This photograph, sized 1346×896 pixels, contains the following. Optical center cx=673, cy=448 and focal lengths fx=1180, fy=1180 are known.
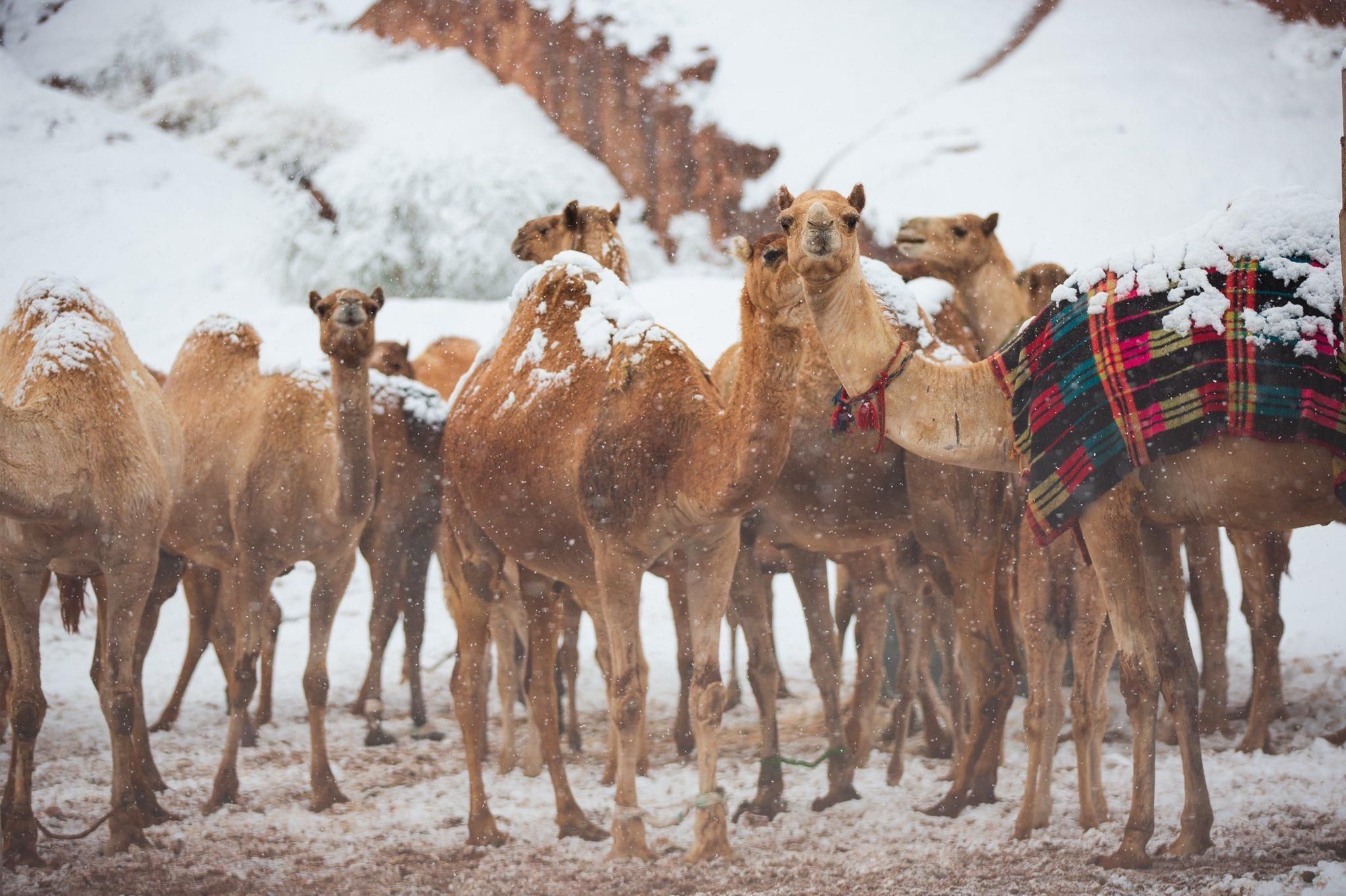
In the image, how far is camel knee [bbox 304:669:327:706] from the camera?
5.66 meters

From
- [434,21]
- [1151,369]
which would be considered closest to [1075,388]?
[1151,369]

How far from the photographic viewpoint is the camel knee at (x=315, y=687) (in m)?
5.66

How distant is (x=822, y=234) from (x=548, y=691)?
2.57 metres

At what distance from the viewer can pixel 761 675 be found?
5.20 metres

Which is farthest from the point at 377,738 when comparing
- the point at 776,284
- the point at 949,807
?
the point at 776,284

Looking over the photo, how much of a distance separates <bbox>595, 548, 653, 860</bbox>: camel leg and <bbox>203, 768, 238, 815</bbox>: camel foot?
6.52 ft

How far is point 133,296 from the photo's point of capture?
782 cm

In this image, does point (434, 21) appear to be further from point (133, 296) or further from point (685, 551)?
point (685, 551)

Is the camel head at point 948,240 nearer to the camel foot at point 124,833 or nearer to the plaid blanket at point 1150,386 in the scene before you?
the plaid blanket at point 1150,386

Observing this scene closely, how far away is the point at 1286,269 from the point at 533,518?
289cm

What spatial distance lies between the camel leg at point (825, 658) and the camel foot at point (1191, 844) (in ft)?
5.06

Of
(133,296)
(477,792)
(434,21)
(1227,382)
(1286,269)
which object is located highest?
(434,21)

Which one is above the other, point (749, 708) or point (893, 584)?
point (893, 584)

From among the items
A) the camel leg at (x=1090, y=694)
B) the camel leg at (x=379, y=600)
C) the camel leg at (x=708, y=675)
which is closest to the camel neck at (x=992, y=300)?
the camel leg at (x=1090, y=694)
